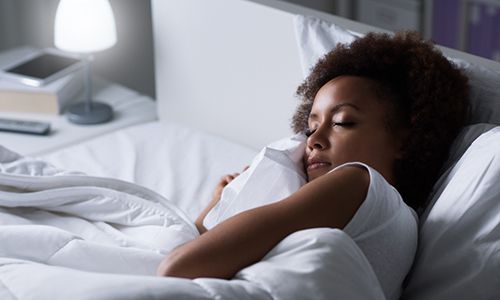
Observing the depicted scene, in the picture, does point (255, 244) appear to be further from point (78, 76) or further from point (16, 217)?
point (78, 76)

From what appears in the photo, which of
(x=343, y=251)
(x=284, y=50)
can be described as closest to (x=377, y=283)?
(x=343, y=251)

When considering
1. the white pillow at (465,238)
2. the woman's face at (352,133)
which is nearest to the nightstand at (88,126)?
the woman's face at (352,133)

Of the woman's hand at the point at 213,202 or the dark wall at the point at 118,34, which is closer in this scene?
the woman's hand at the point at 213,202

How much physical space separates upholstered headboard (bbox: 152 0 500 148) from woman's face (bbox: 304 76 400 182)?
13.8 inches

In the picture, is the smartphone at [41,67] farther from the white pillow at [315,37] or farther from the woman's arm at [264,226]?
the woman's arm at [264,226]

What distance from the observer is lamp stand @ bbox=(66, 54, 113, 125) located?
7.45ft

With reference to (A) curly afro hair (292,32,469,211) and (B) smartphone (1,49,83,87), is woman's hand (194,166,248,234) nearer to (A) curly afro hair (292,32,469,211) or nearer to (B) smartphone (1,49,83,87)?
(A) curly afro hair (292,32,469,211)

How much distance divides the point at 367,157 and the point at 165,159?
0.72 meters

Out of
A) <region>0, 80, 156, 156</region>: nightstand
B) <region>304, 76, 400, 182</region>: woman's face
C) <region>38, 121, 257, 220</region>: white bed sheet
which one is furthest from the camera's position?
<region>0, 80, 156, 156</region>: nightstand

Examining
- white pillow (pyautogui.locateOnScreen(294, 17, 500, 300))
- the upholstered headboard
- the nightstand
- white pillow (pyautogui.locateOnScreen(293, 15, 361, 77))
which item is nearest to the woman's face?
white pillow (pyautogui.locateOnScreen(294, 17, 500, 300))

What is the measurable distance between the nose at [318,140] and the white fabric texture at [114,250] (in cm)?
26

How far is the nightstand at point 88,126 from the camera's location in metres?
2.13

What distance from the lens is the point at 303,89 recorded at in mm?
1560

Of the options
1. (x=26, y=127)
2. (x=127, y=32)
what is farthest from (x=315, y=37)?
(x=127, y=32)
